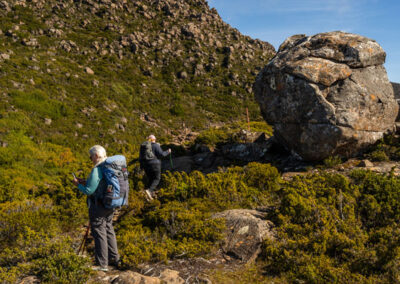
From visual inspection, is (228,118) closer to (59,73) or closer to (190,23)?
(59,73)

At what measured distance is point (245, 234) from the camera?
213 inches

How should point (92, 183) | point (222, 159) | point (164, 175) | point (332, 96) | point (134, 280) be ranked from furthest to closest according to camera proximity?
1. point (222, 159)
2. point (332, 96)
3. point (164, 175)
4. point (92, 183)
5. point (134, 280)

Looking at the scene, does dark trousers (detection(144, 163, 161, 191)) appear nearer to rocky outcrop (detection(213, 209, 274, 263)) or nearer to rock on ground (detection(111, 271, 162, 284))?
rocky outcrop (detection(213, 209, 274, 263))

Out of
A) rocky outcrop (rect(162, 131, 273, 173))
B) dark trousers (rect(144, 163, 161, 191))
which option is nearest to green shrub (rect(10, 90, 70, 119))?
rocky outcrop (rect(162, 131, 273, 173))

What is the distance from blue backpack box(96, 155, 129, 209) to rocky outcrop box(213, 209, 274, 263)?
236 centimetres

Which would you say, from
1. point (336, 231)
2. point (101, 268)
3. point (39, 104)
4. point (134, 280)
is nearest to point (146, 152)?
point (101, 268)

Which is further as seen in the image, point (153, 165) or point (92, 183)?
point (153, 165)

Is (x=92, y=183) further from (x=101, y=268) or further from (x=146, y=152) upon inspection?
(x=146, y=152)

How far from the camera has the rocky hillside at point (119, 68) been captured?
66.3 feet

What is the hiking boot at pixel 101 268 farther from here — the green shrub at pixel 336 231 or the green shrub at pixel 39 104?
the green shrub at pixel 39 104

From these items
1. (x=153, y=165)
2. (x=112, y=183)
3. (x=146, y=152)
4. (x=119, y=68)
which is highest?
(x=119, y=68)

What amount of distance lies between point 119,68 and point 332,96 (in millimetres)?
28849

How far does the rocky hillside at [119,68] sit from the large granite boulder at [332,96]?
44.5 feet

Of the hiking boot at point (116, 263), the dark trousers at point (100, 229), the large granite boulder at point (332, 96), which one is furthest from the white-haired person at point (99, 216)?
the large granite boulder at point (332, 96)
